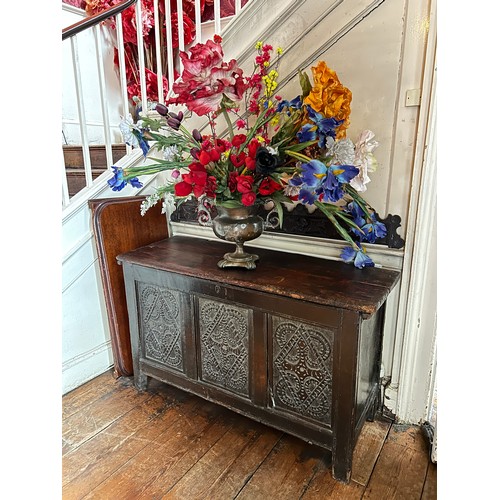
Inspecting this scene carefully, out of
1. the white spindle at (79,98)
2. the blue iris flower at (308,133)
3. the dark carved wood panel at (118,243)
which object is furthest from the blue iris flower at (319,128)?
the white spindle at (79,98)

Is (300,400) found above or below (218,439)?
above

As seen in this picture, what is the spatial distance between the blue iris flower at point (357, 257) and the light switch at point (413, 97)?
1.84ft

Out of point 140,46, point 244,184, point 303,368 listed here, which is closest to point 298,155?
point 244,184

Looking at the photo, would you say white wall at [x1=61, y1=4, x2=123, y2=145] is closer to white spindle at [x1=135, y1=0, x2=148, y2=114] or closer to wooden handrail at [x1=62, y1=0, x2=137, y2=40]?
white spindle at [x1=135, y1=0, x2=148, y2=114]

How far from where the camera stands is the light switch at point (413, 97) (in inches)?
50.6

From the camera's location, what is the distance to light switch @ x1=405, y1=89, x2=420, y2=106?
1285mm

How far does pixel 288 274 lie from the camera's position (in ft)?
4.53

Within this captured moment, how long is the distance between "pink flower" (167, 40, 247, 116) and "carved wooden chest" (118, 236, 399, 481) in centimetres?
63

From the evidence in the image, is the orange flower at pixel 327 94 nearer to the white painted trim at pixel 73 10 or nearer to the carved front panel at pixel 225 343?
the carved front panel at pixel 225 343

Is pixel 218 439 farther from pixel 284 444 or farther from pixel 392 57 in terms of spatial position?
pixel 392 57

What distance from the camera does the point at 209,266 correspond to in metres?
1.50

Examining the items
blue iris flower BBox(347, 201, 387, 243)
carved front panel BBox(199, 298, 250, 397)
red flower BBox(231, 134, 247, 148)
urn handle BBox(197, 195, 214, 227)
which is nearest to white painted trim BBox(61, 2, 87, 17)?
urn handle BBox(197, 195, 214, 227)
